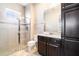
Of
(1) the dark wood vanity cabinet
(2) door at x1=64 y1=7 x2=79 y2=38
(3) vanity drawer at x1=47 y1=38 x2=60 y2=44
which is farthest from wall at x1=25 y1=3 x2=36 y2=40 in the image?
(2) door at x1=64 y1=7 x2=79 y2=38

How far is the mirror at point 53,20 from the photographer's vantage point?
1.63 meters

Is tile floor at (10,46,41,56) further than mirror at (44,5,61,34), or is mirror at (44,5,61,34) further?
mirror at (44,5,61,34)

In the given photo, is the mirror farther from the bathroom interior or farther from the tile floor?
the tile floor

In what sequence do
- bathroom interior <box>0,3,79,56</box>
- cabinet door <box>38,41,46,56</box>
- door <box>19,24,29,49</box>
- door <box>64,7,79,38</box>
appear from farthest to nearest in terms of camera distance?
cabinet door <box>38,41,46,56</box>, door <box>19,24,29,49</box>, bathroom interior <box>0,3,79,56</box>, door <box>64,7,79,38</box>

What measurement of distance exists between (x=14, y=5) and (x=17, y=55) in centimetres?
83

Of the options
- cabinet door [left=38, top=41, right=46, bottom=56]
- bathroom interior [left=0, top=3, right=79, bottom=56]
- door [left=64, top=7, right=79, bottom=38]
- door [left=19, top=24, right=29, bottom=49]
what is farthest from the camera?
cabinet door [left=38, top=41, right=46, bottom=56]

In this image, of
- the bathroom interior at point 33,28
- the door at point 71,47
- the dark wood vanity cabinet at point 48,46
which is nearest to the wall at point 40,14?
the bathroom interior at point 33,28

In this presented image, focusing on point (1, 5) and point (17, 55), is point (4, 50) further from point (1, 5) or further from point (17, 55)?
point (1, 5)

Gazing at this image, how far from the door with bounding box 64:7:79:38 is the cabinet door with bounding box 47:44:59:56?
1.09ft

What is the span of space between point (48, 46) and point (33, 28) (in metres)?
0.47

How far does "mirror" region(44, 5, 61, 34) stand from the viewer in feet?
5.36

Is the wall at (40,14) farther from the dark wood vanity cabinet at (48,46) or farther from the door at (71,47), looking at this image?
the door at (71,47)

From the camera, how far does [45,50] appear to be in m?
1.80

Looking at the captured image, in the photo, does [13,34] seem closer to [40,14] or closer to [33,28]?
[33,28]
